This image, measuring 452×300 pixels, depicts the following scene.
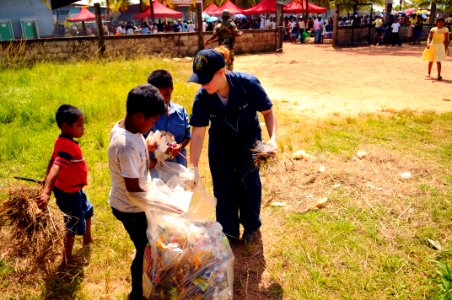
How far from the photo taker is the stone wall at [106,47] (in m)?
10.2

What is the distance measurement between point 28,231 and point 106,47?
10.7m

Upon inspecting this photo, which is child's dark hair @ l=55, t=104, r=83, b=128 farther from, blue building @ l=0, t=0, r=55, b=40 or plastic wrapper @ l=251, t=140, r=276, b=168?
blue building @ l=0, t=0, r=55, b=40

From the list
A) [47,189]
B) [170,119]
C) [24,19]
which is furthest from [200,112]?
[24,19]

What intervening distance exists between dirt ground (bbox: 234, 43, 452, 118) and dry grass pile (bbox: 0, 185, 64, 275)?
5061mm

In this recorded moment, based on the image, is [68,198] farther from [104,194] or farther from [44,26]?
[44,26]

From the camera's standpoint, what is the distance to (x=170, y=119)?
285 centimetres

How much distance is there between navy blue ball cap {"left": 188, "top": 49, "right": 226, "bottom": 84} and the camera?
7.75 ft

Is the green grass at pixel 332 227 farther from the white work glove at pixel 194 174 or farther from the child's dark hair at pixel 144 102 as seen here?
the child's dark hair at pixel 144 102

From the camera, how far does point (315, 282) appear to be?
8.50 ft

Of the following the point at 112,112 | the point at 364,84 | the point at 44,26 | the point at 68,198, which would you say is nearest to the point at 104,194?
the point at 68,198

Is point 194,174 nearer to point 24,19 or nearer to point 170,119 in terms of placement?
point 170,119

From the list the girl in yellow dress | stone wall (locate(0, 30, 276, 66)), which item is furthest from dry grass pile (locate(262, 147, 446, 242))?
stone wall (locate(0, 30, 276, 66))

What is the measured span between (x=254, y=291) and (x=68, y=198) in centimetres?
150

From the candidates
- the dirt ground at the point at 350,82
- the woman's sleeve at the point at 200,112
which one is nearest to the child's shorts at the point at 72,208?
the woman's sleeve at the point at 200,112
